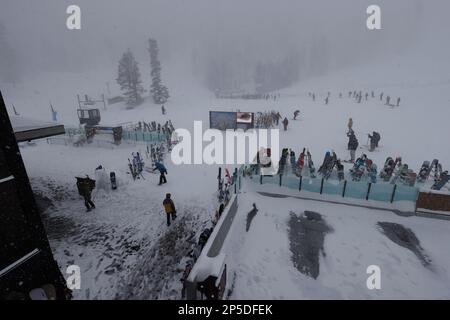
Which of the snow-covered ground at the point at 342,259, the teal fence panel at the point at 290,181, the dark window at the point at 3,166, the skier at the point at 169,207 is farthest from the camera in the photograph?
the teal fence panel at the point at 290,181

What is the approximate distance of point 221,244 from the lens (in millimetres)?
8227

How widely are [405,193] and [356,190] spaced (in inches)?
77.0

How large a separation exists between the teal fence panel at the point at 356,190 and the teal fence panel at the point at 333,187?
0.31m

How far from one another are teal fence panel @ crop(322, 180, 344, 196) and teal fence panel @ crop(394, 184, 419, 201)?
2294 mm

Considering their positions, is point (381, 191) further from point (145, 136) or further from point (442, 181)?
point (145, 136)

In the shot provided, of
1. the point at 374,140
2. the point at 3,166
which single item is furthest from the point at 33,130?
the point at 374,140

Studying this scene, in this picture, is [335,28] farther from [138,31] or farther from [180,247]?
[180,247]

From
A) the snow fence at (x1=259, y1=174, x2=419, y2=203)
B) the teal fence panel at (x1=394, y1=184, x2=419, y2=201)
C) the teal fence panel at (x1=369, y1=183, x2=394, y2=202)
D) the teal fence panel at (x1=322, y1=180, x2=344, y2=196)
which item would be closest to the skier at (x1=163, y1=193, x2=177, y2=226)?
the snow fence at (x1=259, y1=174, x2=419, y2=203)

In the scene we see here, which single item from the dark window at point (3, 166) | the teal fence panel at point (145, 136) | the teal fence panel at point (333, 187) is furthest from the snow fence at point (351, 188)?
the teal fence panel at point (145, 136)

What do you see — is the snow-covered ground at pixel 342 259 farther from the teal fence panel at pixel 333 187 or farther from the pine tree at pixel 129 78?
the pine tree at pixel 129 78

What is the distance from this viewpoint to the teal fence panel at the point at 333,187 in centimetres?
1134

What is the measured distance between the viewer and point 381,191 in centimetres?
1089
